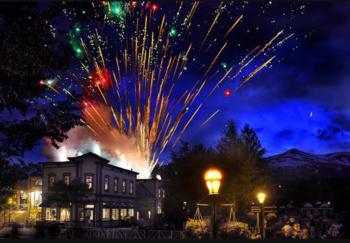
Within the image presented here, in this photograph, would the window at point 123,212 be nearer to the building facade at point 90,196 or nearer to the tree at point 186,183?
the building facade at point 90,196

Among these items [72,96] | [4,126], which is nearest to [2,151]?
[4,126]

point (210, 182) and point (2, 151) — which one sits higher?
point (2, 151)

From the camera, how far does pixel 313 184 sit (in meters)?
56.3

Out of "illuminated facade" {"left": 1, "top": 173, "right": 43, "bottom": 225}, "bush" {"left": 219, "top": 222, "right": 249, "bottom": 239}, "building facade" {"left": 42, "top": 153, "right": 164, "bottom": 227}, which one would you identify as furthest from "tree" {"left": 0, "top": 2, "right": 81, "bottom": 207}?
"illuminated facade" {"left": 1, "top": 173, "right": 43, "bottom": 225}

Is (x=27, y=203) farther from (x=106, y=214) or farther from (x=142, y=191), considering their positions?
(x=142, y=191)

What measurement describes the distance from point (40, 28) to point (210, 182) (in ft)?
19.7

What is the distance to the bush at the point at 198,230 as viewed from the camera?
2060 cm

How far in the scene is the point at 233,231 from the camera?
65.8 ft

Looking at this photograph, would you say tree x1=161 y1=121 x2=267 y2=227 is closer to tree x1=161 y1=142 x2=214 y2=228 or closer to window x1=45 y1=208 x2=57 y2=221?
tree x1=161 y1=142 x2=214 y2=228

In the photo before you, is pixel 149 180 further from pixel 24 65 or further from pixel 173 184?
pixel 24 65

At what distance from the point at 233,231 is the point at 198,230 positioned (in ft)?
6.09

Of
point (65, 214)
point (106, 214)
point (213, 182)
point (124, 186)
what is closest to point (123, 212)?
point (124, 186)

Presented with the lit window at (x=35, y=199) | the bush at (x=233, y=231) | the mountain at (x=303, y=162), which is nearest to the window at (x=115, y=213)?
the lit window at (x=35, y=199)

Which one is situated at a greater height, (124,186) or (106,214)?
(124,186)
